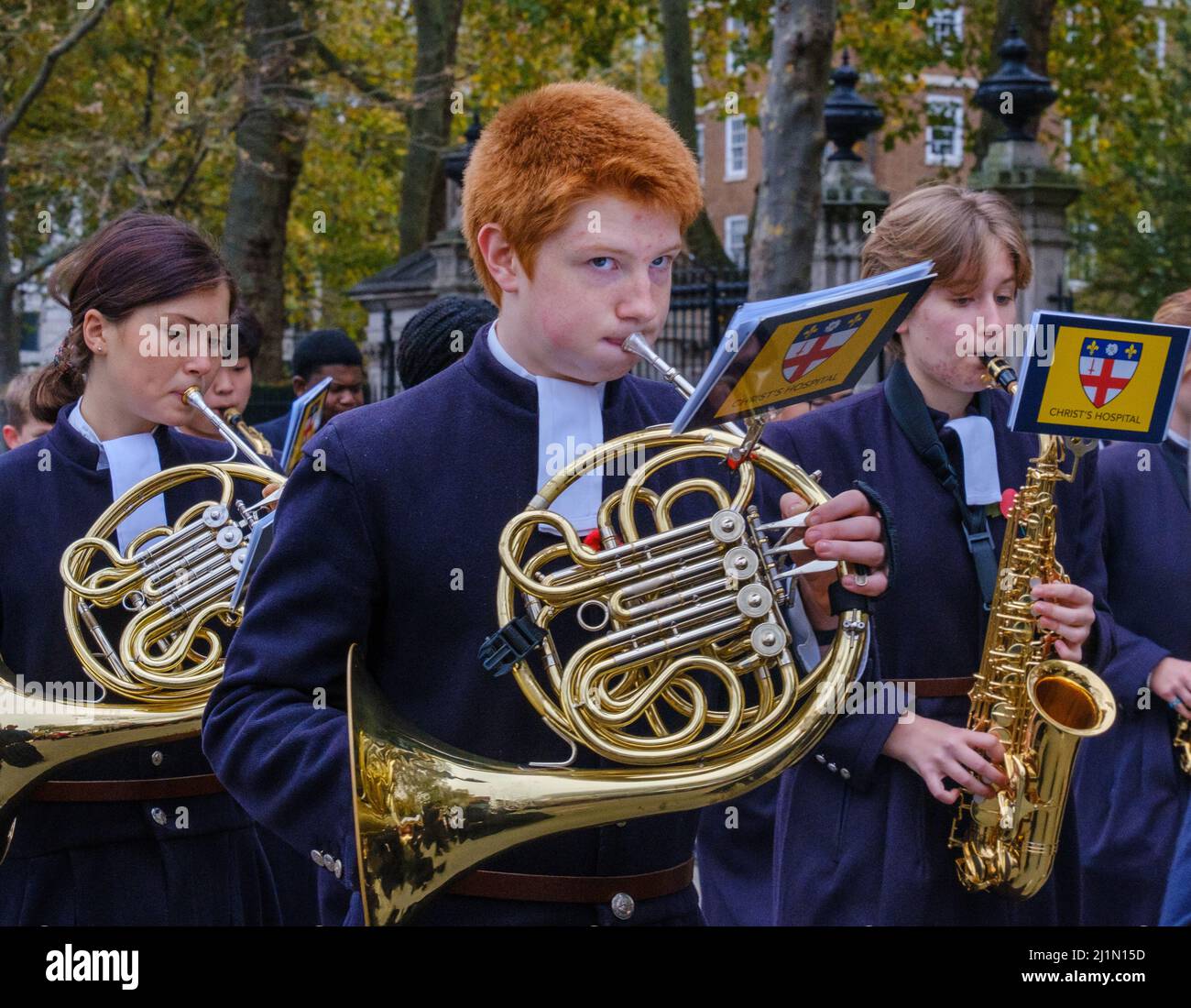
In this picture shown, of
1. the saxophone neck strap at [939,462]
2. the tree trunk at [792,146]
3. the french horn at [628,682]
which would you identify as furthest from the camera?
the tree trunk at [792,146]

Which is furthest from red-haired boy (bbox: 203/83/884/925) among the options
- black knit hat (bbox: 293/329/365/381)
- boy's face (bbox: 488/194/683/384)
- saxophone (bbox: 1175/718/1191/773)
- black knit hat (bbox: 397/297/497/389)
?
black knit hat (bbox: 293/329/365/381)

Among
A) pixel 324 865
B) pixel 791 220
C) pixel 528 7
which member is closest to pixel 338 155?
pixel 528 7

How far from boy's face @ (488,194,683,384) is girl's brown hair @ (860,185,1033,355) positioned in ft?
3.73

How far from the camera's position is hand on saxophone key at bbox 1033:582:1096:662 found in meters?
3.21

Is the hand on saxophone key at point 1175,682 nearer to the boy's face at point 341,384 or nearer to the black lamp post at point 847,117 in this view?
the boy's face at point 341,384

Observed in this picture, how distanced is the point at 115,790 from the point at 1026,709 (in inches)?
71.1

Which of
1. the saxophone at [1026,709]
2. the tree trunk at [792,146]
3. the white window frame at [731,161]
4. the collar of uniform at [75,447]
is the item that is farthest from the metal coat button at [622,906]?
the white window frame at [731,161]

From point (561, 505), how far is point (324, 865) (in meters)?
0.61

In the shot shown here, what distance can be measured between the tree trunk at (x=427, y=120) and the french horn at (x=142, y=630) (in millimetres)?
14940

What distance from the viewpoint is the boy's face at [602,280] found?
2459mm

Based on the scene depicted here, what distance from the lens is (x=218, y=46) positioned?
1730 cm

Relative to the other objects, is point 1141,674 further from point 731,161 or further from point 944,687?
point 731,161
